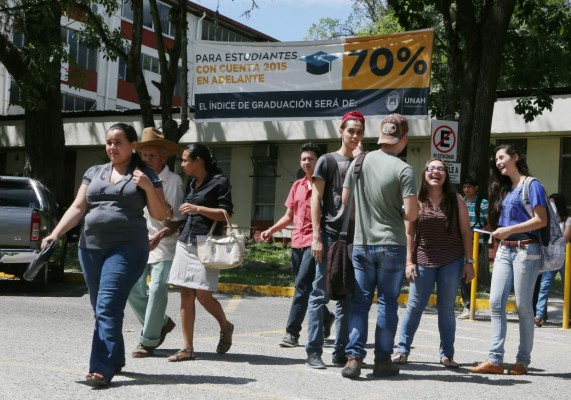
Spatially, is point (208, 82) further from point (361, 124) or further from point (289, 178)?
point (361, 124)

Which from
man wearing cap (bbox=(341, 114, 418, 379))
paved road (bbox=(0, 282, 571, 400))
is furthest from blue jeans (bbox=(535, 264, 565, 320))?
man wearing cap (bbox=(341, 114, 418, 379))

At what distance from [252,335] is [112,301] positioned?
3677mm

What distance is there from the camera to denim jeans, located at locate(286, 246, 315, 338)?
869cm

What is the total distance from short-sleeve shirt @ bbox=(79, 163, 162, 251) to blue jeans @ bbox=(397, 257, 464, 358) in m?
2.47

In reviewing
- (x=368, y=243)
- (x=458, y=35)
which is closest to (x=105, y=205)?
(x=368, y=243)

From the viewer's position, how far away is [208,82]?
2102 cm

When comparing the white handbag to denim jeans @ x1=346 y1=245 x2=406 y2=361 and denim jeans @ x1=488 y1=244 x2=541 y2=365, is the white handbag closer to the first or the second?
denim jeans @ x1=346 y1=245 x2=406 y2=361

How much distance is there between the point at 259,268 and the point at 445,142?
5853mm

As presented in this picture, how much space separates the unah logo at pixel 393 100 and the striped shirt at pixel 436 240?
1044 cm

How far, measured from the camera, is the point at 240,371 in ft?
24.7

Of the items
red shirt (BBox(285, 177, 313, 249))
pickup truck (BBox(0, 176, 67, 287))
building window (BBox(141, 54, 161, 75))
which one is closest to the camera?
red shirt (BBox(285, 177, 313, 249))

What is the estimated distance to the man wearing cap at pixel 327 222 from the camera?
773 cm

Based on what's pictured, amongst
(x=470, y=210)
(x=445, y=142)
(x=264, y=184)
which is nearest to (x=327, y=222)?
(x=470, y=210)

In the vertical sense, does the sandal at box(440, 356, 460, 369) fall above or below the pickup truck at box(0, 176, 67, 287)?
below
